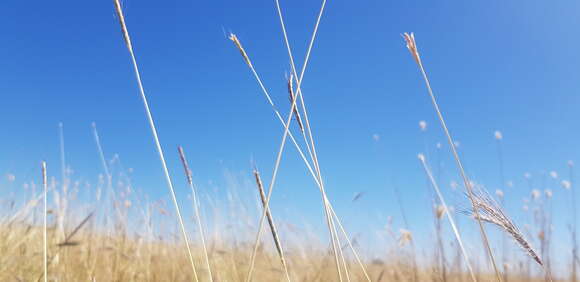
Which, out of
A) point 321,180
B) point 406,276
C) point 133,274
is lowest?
point 406,276

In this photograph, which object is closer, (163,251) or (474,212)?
(474,212)

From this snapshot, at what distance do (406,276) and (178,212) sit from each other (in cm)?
193

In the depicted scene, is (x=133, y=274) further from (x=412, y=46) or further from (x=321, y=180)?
(x=412, y=46)

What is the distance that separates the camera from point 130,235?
3264 millimetres

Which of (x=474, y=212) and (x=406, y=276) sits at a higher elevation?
(x=474, y=212)

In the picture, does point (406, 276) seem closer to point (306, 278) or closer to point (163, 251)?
point (306, 278)

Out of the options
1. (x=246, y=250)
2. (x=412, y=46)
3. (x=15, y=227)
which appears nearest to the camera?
(x=412, y=46)

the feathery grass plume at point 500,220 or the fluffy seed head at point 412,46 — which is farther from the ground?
the fluffy seed head at point 412,46

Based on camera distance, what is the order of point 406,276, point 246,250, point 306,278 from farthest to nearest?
point 246,250 → point 406,276 → point 306,278

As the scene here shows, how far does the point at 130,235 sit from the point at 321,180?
2.59 m

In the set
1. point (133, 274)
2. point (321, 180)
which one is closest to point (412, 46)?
point (321, 180)

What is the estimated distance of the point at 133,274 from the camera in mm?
2086

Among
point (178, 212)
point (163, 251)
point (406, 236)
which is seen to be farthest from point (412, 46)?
point (163, 251)

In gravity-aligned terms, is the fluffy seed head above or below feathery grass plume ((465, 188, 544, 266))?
above
